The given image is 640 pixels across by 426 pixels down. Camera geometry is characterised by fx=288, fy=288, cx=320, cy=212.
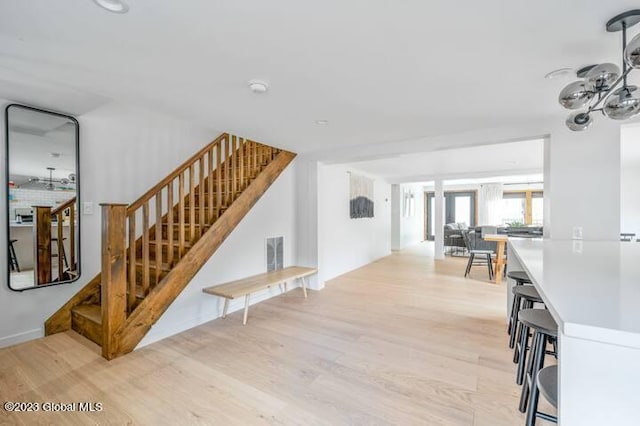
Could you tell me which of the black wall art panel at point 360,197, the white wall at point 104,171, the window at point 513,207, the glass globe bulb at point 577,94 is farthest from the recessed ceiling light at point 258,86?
the window at point 513,207

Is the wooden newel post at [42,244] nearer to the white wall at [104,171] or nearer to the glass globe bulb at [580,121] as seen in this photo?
the white wall at [104,171]

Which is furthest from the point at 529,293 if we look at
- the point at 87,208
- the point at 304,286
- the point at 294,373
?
the point at 87,208

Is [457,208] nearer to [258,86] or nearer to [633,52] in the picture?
[258,86]

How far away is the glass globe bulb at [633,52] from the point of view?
42.3 inches

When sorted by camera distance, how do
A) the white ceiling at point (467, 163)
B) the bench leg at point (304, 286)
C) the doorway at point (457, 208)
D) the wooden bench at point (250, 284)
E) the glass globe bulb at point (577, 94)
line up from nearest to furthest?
the glass globe bulb at point (577, 94) → the wooden bench at point (250, 284) → the bench leg at point (304, 286) → the white ceiling at point (467, 163) → the doorway at point (457, 208)

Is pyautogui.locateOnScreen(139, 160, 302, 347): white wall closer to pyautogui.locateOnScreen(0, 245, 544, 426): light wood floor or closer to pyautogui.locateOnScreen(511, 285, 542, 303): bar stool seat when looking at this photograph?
pyautogui.locateOnScreen(0, 245, 544, 426): light wood floor

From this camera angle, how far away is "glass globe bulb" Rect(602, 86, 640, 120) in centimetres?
143

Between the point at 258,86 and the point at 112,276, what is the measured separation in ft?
6.30

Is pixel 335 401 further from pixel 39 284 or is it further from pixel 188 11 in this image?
pixel 39 284

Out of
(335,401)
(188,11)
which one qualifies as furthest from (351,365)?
(188,11)

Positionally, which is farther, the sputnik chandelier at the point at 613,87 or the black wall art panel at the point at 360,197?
the black wall art panel at the point at 360,197

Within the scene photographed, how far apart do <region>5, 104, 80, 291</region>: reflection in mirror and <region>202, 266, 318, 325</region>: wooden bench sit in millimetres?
1375

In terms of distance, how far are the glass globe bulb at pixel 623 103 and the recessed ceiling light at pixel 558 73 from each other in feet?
1.45

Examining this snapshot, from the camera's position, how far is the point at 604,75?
1415mm
